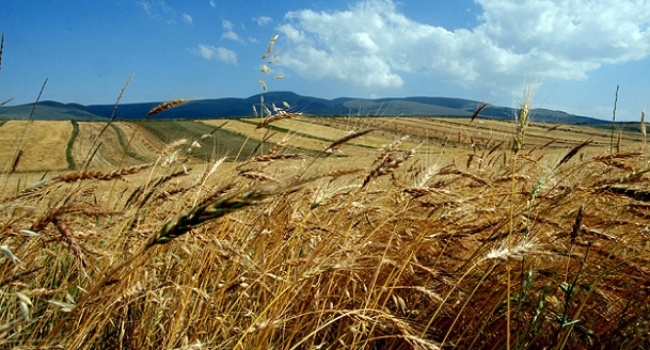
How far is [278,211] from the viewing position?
223 centimetres

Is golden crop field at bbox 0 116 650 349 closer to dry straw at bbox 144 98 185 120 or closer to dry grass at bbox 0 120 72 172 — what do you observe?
dry straw at bbox 144 98 185 120

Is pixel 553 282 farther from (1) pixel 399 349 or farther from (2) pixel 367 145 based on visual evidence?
(2) pixel 367 145

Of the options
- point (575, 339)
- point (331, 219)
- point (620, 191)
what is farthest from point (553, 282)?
point (331, 219)

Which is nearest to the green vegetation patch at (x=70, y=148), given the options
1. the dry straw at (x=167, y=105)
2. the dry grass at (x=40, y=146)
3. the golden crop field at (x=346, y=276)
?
the dry grass at (x=40, y=146)

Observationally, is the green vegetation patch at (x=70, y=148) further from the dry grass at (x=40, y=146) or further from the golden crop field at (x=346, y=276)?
the golden crop field at (x=346, y=276)

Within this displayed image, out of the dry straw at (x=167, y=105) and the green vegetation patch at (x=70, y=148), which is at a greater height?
the dry straw at (x=167, y=105)

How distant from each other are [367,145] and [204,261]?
49972mm

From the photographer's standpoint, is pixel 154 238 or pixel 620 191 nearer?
pixel 154 238

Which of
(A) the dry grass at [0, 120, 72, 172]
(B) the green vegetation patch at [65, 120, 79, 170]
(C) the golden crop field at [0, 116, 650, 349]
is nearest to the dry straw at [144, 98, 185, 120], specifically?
(C) the golden crop field at [0, 116, 650, 349]

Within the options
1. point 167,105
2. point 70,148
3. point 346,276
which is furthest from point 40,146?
point 346,276

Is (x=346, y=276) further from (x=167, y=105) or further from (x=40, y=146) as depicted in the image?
(x=40, y=146)

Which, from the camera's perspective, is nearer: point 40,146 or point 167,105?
point 167,105

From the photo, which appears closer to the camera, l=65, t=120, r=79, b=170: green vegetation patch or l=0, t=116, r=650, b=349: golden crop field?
l=0, t=116, r=650, b=349: golden crop field

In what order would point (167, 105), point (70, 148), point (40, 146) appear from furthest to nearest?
→ point (70, 148)
point (40, 146)
point (167, 105)
